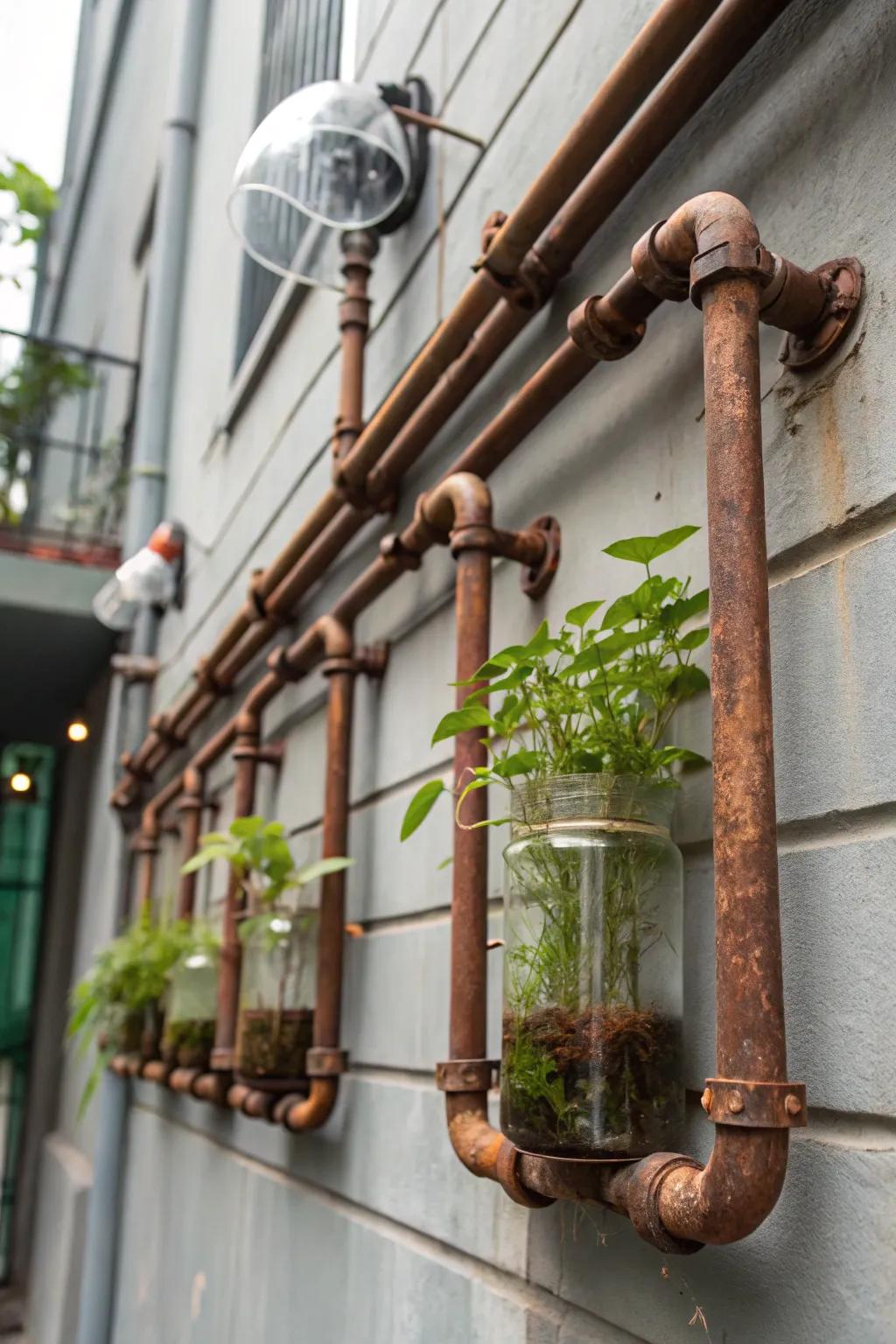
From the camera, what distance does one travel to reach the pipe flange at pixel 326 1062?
2420 mm

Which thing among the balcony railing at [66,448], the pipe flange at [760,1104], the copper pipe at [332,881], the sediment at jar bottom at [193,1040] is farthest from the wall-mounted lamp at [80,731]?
the pipe flange at [760,1104]

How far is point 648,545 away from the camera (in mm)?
1352

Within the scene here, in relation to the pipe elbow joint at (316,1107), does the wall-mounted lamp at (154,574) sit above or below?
above

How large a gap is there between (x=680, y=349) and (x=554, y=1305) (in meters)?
1.28

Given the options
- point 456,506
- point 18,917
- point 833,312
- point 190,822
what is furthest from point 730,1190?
point 18,917

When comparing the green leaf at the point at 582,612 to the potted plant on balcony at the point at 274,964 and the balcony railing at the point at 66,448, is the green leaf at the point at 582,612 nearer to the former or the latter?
the potted plant on balcony at the point at 274,964

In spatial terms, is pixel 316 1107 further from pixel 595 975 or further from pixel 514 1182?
pixel 595 975

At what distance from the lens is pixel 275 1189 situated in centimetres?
288

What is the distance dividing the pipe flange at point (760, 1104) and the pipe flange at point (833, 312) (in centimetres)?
76

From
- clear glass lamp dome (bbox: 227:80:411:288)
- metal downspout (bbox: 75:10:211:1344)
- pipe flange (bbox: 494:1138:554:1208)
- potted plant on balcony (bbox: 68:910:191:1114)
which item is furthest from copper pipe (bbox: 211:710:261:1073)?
metal downspout (bbox: 75:10:211:1344)

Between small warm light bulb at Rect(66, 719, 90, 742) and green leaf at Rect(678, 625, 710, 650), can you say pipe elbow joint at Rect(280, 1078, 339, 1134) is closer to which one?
green leaf at Rect(678, 625, 710, 650)

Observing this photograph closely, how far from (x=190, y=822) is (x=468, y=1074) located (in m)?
2.55

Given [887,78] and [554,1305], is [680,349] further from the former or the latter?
[554,1305]

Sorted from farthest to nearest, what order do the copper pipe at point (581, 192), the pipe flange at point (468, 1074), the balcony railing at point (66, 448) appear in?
the balcony railing at point (66, 448) → the pipe flange at point (468, 1074) → the copper pipe at point (581, 192)
